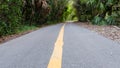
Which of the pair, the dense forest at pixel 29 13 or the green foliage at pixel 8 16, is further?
the dense forest at pixel 29 13

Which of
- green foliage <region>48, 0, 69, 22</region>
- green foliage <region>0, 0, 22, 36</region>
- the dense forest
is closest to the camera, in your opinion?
green foliage <region>0, 0, 22, 36</region>

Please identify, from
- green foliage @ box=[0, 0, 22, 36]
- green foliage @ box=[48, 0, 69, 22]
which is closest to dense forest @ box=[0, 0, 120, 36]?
green foliage @ box=[0, 0, 22, 36]

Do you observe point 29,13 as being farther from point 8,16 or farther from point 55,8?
point 55,8

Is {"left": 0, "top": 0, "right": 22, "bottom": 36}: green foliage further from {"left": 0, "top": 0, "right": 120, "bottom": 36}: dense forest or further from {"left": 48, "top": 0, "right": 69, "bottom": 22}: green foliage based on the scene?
{"left": 48, "top": 0, "right": 69, "bottom": 22}: green foliage

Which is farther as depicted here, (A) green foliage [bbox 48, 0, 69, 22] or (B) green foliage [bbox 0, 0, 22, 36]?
(A) green foliage [bbox 48, 0, 69, 22]

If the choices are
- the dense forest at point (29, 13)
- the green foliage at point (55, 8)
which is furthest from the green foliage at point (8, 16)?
the green foliage at point (55, 8)

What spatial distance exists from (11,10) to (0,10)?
195cm

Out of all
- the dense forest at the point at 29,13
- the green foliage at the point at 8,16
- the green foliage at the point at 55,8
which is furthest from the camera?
the green foliage at the point at 55,8

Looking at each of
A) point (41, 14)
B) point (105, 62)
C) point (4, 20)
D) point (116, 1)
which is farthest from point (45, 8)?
point (105, 62)

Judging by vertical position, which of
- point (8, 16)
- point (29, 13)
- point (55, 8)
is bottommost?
point (55, 8)

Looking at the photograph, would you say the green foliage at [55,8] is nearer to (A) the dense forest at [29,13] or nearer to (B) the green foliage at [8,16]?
(A) the dense forest at [29,13]

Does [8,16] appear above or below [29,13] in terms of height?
above

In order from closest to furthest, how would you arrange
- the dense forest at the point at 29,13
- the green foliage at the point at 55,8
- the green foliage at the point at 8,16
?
the green foliage at the point at 8,16 < the dense forest at the point at 29,13 < the green foliage at the point at 55,8

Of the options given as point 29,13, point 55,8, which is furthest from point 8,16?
point 55,8
